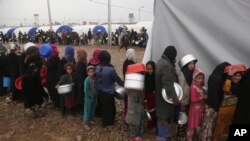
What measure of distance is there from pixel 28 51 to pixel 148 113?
11.0 feet

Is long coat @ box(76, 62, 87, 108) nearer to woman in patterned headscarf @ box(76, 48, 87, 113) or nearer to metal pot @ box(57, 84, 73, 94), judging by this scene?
woman in patterned headscarf @ box(76, 48, 87, 113)

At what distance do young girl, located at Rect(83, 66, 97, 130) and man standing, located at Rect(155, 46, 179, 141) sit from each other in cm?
142

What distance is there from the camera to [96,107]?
6.20 meters

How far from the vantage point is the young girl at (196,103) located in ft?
15.4

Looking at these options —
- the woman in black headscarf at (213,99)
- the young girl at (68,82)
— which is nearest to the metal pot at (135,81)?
the woman in black headscarf at (213,99)

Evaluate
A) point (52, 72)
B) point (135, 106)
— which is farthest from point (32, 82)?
point (135, 106)

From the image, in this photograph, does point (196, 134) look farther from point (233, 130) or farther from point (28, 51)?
point (28, 51)

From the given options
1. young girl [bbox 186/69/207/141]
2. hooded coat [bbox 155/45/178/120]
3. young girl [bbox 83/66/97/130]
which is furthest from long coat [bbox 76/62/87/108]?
young girl [bbox 186/69/207/141]

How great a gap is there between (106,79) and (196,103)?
1.69m

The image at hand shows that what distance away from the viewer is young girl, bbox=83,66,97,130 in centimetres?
568

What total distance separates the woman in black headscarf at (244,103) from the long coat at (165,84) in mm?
962

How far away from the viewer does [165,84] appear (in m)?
4.62

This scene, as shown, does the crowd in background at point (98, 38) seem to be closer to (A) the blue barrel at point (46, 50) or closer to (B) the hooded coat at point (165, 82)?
(A) the blue barrel at point (46, 50)

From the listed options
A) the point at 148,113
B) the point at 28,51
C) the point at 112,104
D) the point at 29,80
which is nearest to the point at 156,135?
the point at 148,113
